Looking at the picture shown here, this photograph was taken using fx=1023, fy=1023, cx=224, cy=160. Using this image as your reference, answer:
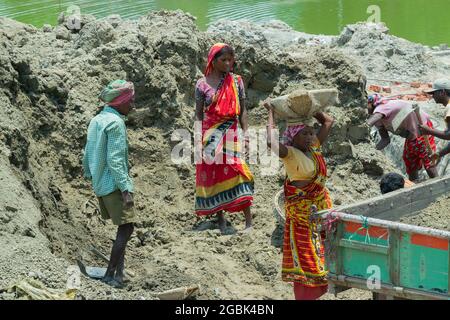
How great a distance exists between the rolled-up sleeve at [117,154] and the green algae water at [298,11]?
14265 millimetres

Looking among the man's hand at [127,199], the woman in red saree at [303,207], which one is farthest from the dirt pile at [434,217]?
the man's hand at [127,199]

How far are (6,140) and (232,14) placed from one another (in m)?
16.2

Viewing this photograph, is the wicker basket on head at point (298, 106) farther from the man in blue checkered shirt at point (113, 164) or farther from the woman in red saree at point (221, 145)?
the woman in red saree at point (221, 145)

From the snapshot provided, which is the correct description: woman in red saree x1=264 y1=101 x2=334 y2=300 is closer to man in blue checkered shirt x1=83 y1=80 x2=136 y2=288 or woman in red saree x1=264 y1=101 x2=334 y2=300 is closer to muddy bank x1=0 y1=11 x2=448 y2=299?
muddy bank x1=0 y1=11 x2=448 y2=299

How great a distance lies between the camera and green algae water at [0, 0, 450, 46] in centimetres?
2186

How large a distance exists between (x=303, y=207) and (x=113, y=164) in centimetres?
126

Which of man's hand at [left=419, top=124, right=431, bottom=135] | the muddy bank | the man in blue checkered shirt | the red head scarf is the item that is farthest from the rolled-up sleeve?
man's hand at [left=419, top=124, right=431, bottom=135]

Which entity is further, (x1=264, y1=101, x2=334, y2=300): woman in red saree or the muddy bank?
the muddy bank

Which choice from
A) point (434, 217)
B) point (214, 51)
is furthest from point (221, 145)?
point (434, 217)

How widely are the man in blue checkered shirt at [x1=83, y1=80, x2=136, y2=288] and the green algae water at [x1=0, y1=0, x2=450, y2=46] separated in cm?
1411

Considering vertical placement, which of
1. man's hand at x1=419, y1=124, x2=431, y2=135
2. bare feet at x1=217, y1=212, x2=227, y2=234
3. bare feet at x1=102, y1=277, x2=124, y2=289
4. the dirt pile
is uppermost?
the dirt pile

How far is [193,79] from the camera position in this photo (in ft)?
32.2
